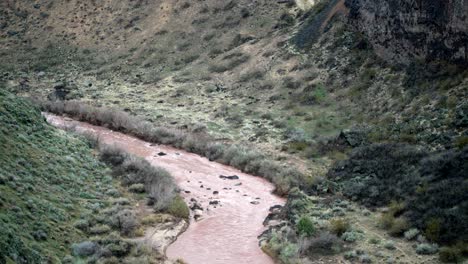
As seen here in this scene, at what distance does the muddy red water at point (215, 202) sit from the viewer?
76.7 ft

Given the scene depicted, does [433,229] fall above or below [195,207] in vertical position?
above

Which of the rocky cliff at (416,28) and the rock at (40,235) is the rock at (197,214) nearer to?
the rock at (40,235)

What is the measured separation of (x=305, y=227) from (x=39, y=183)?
1061cm

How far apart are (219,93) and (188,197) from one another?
20.4 metres

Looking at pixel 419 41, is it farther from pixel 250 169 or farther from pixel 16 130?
pixel 16 130

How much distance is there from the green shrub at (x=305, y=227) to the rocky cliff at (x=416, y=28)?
14397mm

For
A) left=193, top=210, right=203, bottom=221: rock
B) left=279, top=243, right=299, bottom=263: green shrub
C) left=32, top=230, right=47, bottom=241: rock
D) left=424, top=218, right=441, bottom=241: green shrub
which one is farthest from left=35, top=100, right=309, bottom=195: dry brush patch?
left=32, top=230, right=47, bottom=241: rock

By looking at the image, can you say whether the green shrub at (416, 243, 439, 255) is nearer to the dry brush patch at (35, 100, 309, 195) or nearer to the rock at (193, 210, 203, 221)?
the dry brush patch at (35, 100, 309, 195)

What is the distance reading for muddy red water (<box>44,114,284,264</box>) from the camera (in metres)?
23.4

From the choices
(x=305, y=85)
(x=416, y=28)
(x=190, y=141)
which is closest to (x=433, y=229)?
(x=416, y=28)

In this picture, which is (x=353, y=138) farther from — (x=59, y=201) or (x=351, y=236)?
(x=59, y=201)

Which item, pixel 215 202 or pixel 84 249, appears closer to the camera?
pixel 84 249

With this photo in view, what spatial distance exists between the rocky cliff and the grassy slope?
20016 millimetres

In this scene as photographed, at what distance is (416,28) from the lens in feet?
121
